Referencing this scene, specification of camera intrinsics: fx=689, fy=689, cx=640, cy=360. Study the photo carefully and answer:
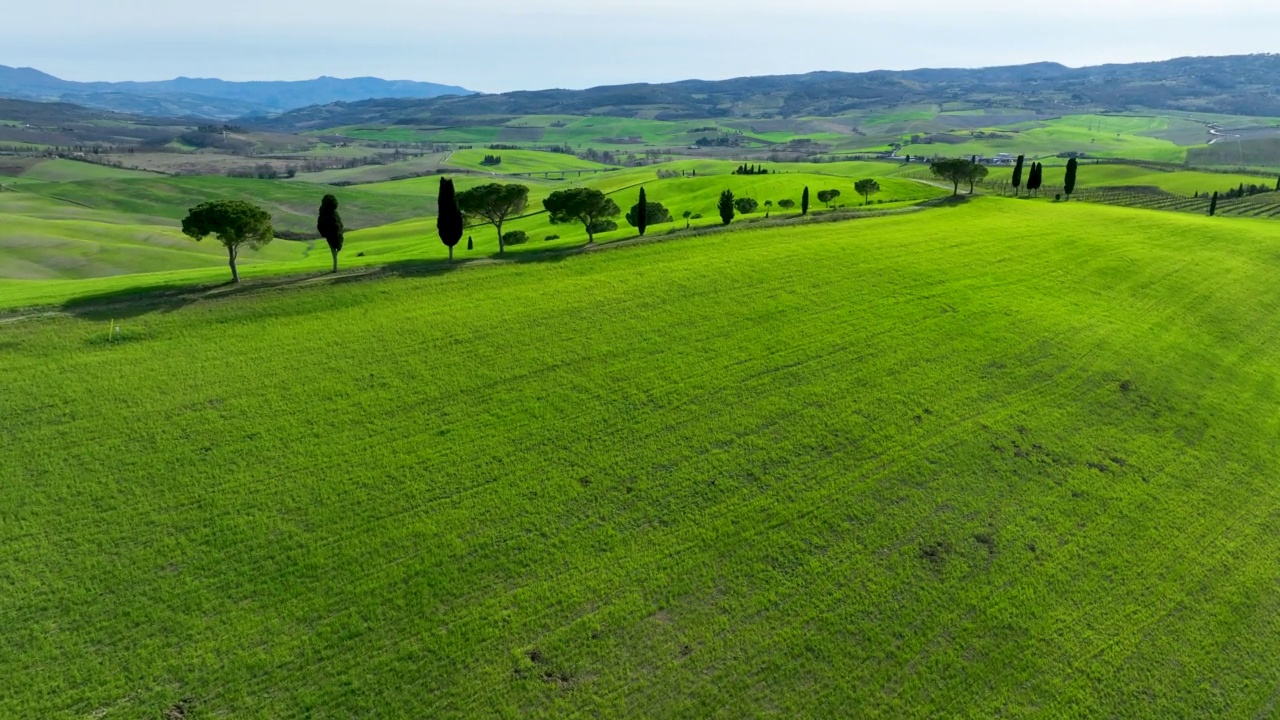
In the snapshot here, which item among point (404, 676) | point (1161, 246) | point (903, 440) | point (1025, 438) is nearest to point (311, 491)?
point (404, 676)

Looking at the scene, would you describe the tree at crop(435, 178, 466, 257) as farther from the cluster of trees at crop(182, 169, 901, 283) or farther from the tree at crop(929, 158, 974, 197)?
the tree at crop(929, 158, 974, 197)

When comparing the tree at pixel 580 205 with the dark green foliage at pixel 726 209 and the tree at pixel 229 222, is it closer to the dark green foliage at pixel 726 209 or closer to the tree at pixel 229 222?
the dark green foliage at pixel 726 209

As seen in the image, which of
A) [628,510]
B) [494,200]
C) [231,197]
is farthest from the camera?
[231,197]

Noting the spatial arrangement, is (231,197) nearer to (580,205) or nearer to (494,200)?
(494,200)

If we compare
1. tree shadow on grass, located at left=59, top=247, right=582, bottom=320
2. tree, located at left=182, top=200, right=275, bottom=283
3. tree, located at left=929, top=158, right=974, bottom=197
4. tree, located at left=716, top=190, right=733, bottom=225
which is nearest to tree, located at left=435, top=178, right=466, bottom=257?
tree shadow on grass, located at left=59, top=247, right=582, bottom=320

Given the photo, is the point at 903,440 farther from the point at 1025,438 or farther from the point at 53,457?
the point at 53,457

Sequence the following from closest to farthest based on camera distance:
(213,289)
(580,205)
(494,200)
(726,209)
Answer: (213,289)
(494,200)
(580,205)
(726,209)

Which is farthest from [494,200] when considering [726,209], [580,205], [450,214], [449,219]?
[726,209]

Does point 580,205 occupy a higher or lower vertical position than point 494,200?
lower
